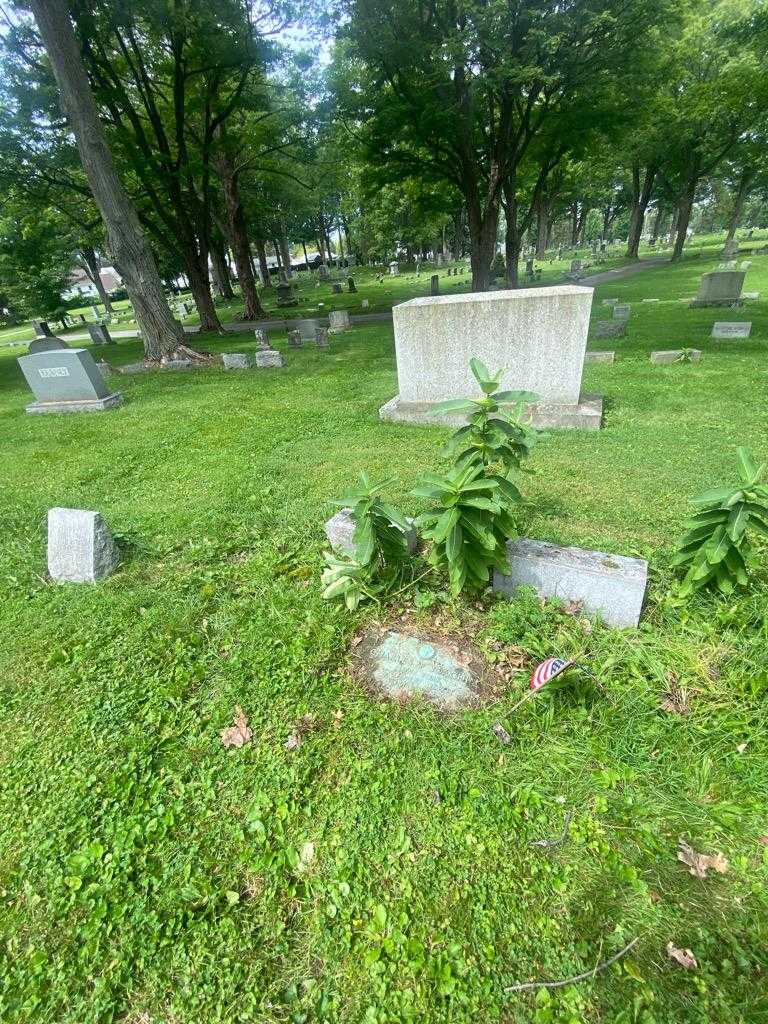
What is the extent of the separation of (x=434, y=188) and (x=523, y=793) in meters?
26.3

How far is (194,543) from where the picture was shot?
398cm

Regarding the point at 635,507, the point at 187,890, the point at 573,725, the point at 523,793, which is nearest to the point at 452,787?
the point at 523,793

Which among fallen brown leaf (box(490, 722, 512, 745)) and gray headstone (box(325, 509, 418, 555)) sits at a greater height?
gray headstone (box(325, 509, 418, 555))

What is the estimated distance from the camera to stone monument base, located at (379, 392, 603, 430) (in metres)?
5.82

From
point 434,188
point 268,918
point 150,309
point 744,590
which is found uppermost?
point 434,188

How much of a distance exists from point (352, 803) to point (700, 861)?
4.53 feet

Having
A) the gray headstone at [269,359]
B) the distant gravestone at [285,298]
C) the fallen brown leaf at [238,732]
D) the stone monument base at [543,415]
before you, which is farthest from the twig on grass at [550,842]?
the distant gravestone at [285,298]

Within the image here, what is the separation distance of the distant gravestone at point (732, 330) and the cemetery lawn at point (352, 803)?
795 centimetres

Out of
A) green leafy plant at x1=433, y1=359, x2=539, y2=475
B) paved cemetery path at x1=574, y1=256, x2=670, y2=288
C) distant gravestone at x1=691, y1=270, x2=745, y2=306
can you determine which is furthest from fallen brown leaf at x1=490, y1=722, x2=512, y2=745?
paved cemetery path at x1=574, y1=256, x2=670, y2=288

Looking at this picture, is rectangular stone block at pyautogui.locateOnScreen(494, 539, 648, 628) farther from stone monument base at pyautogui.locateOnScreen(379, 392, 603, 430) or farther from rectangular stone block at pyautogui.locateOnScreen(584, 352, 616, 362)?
rectangular stone block at pyautogui.locateOnScreen(584, 352, 616, 362)

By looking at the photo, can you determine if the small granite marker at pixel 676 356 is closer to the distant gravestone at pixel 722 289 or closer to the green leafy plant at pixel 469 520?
the distant gravestone at pixel 722 289

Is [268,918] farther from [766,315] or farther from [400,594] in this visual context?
[766,315]

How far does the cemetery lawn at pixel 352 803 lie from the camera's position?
60.1 inches

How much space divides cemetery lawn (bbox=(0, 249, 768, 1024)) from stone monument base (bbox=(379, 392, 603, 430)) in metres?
2.08
